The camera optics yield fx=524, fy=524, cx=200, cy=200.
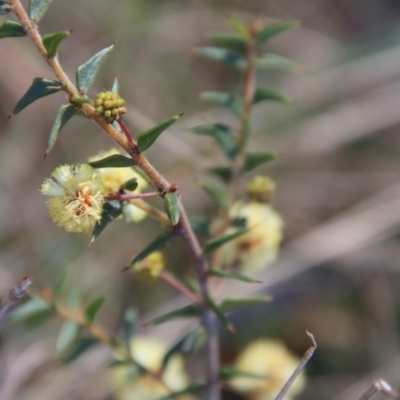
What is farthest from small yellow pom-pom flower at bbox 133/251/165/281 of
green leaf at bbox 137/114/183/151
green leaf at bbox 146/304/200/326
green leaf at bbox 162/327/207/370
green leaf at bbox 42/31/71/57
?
green leaf at bbox 42/31/71/57

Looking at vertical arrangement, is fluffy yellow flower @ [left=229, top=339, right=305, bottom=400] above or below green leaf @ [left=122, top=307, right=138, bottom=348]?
below

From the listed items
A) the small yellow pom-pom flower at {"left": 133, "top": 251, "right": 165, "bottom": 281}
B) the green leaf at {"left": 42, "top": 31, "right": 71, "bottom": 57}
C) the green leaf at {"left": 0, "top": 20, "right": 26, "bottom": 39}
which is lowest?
the small yellow pom-pom flower at {"left": 133, "top": 251, "right": 165, "bottom": 281}

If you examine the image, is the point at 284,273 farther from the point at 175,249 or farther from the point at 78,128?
the point at 78,128

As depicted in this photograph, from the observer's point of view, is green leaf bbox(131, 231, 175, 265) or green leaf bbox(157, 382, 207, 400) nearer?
green leaf bbox(131, 231, 175, 265)

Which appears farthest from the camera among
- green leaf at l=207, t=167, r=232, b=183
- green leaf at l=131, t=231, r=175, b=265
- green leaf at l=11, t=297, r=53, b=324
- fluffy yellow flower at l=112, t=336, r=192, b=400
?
fluffy yellow flower at l=112, t=336, r=192, b=400

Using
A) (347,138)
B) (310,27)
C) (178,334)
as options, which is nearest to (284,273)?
(178,334)

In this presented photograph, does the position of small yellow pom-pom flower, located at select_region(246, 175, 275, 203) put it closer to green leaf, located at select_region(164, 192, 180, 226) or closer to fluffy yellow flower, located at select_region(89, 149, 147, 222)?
fluffy yellow flower, located at select_region(89, 149, 147, 222)
